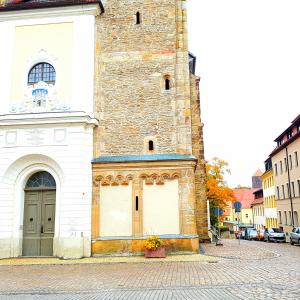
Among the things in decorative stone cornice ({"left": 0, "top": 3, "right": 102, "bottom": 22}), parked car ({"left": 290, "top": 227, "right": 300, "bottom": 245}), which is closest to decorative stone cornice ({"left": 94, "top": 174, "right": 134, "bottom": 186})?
decorative stone cornice ({"left": 0, "top": 3, "right": 102, "bottom": 22})

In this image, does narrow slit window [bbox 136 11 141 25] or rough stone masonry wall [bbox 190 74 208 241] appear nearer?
narrow slit window [bbox 136 11 141 25]

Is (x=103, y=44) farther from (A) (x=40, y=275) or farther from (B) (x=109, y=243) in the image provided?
(A) (x=40, y=275)

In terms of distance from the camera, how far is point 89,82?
59.0 feet

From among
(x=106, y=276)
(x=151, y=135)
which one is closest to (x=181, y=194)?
(x=151, y=135)

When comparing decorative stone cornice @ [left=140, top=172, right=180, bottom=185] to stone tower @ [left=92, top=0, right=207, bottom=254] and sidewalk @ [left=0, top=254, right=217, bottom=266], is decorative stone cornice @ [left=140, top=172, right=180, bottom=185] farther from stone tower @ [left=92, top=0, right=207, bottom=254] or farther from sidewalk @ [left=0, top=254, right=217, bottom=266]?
sidewalk @ [left=0, top=254, right=217, bottom=266]

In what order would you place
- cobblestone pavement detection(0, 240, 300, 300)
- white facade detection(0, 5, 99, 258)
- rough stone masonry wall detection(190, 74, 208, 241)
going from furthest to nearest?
1. rough stone masonry wall detection(190, 74, 208, 241)
2. white facade detection(0, 5, 99, 258)
3. cobblestone pavement detection(0, 240, 300, 300)

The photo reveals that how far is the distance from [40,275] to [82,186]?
17.3ft

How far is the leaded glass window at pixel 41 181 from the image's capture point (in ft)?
57.3

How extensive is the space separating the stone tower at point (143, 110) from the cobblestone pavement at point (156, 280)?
3.04 m

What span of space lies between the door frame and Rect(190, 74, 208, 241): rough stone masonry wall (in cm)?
984

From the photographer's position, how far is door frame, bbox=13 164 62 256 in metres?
16.6

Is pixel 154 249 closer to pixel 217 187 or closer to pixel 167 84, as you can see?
pixel 167 84

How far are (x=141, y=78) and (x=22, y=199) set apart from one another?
8059 millimetres

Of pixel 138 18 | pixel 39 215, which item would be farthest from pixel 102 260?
pixel 138 18
